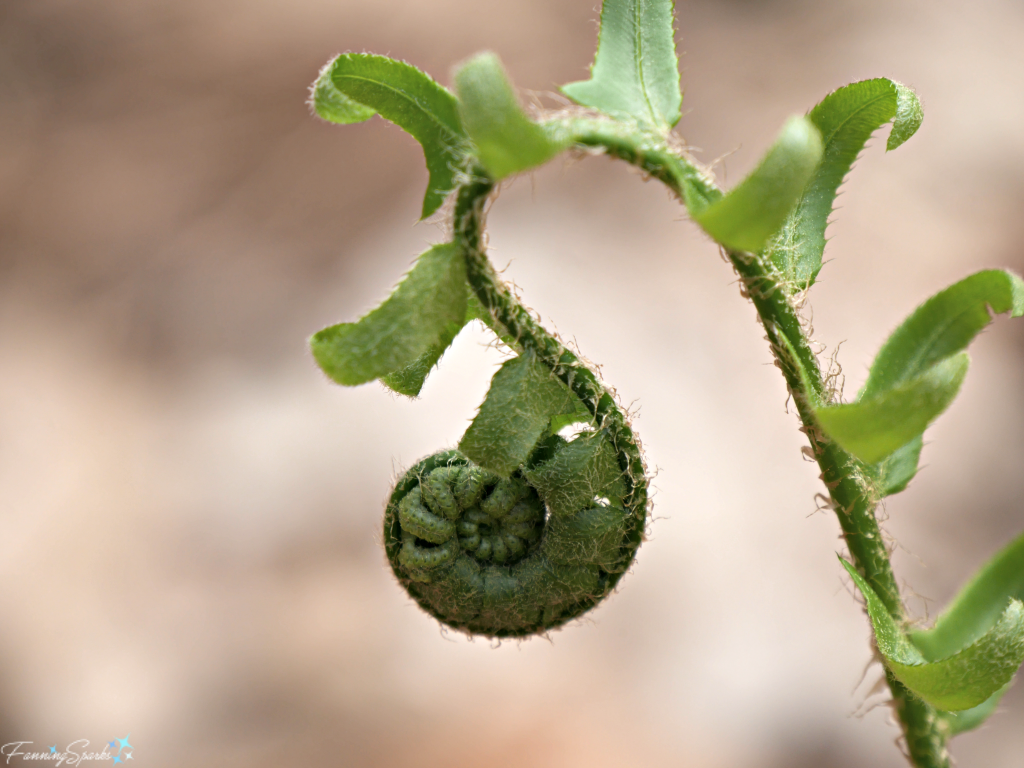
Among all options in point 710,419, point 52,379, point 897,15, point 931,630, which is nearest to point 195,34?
point 52,379

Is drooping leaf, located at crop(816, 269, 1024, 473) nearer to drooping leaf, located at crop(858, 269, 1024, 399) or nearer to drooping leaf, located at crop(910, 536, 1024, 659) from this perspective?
drooping leaf, located at crop(858, 269, 1024, 399)

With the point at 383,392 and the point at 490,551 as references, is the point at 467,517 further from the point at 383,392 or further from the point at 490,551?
the point at 383,392

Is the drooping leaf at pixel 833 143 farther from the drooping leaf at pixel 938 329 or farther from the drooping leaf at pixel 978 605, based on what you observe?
the drooping leaf at pixel 978 605

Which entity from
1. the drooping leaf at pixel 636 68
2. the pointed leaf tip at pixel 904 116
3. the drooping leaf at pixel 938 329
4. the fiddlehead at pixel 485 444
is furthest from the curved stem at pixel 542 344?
the pointed leaf tip at pixel 904 116

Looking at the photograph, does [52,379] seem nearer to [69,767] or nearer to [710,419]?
[69,767]

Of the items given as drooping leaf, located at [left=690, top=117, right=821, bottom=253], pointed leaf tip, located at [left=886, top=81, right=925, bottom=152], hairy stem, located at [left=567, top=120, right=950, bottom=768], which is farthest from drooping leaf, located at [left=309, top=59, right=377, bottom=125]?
pointed leaf tip, located at [left=886, top=81, right=925, bottom=152]
